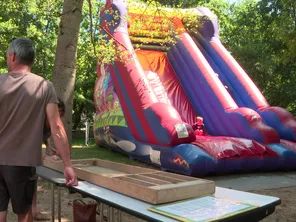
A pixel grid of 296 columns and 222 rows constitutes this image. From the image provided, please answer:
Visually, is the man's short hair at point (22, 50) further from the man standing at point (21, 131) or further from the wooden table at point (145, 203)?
the wooden table at point (145, 203)

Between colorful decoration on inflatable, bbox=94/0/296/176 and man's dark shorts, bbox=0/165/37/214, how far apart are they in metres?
3.92

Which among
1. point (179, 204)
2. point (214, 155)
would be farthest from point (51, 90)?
point (214, 155)

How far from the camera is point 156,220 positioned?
1531 mm

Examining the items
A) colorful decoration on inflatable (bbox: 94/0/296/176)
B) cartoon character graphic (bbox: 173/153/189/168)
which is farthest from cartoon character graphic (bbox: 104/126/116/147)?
cartoon character graphic (bbox: 173/153/189/168)

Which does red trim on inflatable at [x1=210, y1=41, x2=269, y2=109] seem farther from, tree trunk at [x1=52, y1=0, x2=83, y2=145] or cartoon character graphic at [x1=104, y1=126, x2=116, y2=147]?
tree trunk at [x1=52, y1=0, x2=83, y2=145]

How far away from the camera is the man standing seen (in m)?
1.89

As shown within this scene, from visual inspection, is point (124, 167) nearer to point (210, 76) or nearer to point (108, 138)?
point (210, 76)

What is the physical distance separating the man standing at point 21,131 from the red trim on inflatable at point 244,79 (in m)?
6.17

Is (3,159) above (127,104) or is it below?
below

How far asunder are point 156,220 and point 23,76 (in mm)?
1024

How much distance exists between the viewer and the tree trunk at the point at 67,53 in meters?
4.70

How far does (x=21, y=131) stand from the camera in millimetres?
1911

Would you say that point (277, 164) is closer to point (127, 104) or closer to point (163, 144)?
point (163, 144)

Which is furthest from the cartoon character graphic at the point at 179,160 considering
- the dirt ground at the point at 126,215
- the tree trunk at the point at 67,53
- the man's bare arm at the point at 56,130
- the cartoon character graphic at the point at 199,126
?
the man's bare arm at the point at 56,130
